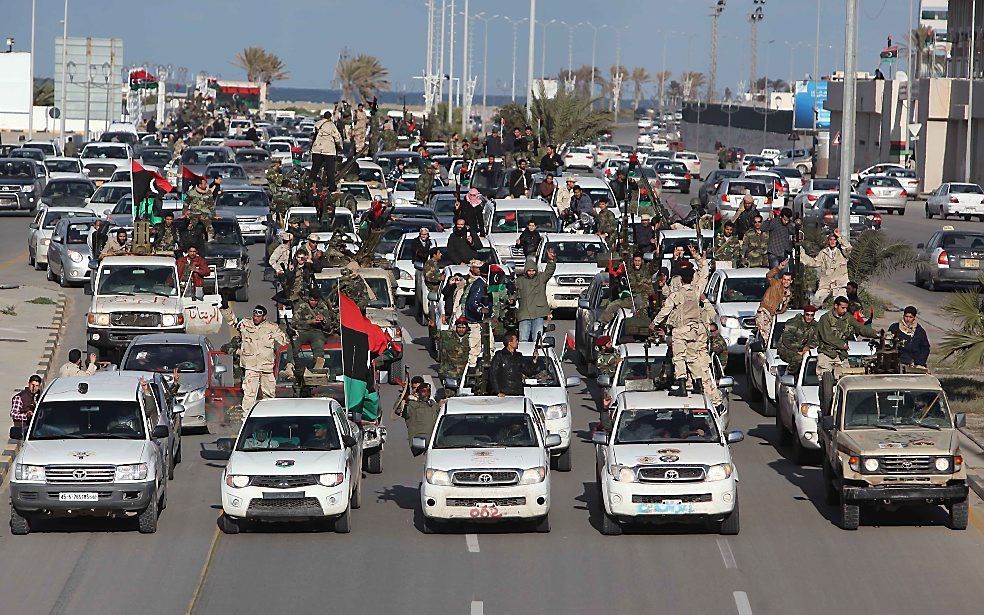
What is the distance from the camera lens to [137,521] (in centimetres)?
1908

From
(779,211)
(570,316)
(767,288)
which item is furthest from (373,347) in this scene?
(779,211)

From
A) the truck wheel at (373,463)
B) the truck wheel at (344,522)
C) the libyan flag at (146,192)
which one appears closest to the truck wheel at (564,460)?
the truck wheel at (373,463)

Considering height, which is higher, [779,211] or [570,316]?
[779,211]

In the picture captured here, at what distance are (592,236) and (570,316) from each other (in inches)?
69.6

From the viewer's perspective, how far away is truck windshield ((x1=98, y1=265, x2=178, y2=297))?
99.8 feet

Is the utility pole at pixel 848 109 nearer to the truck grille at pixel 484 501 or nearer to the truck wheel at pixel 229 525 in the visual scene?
the truck grille at pixel 484 501

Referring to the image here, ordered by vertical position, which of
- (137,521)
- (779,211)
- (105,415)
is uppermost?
(779,211)

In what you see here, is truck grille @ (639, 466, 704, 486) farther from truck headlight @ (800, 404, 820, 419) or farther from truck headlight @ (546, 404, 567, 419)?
truck headlight @ (800, 404, 820, 419)

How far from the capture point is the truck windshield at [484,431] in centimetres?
1859

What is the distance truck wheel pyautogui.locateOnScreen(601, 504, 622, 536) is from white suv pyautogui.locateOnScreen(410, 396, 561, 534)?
601mm

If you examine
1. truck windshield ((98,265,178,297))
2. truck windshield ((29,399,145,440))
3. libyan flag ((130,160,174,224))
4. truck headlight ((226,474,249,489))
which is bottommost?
truck headlight ((226,474,249,489))

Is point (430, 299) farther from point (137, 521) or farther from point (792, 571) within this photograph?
point (792, 571)

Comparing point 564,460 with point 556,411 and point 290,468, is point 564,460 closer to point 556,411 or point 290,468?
point 556,411

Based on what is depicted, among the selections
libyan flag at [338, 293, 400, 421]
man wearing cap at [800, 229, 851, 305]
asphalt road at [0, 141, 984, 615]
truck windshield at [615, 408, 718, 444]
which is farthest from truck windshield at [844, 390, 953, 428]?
man wearing cap at [800, 229, 851, 305]
